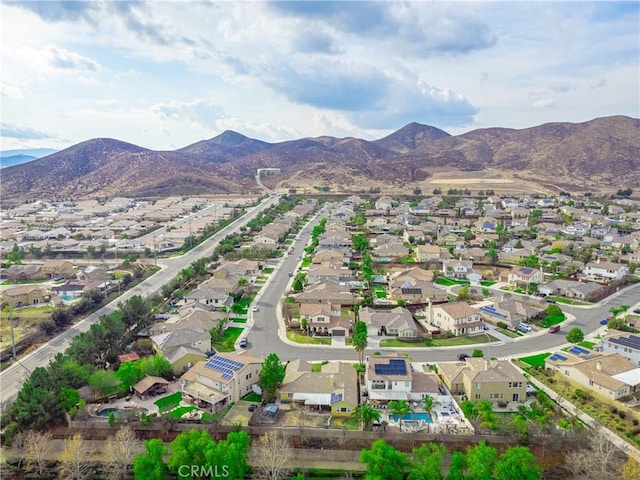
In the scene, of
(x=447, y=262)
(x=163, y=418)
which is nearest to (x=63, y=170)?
(x=447, y=262)

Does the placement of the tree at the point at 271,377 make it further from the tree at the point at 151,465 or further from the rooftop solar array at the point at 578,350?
the rooftop solar array at the point at 578,350

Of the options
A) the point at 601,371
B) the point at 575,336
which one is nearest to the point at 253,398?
the point at 601,371

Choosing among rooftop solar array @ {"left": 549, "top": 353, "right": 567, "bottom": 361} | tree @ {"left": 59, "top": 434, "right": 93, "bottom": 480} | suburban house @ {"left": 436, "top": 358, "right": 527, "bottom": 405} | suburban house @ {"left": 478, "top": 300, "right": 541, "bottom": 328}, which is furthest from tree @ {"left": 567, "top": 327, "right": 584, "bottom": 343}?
tree @ {"left": 59, "top": 434, "right": 93, "bottom": 480}

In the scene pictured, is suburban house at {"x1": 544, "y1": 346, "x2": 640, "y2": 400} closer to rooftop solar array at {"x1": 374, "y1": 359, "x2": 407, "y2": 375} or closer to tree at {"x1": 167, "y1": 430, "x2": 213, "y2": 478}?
rooftop solar array at {"x1": 374, "y1": 359, "x2": 407, "y2": 375}

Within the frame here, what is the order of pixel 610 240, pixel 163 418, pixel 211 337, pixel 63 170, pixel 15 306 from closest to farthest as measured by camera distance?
pixel 163 418, pixel 211 337, pixel 15 306, pixel 610 240, pixel 63 170

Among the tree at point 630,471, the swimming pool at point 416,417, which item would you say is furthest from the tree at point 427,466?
the tree at point 630,471

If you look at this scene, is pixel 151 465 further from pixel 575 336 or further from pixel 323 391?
pixel 575 336

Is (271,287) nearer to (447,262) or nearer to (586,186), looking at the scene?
(447,262)
